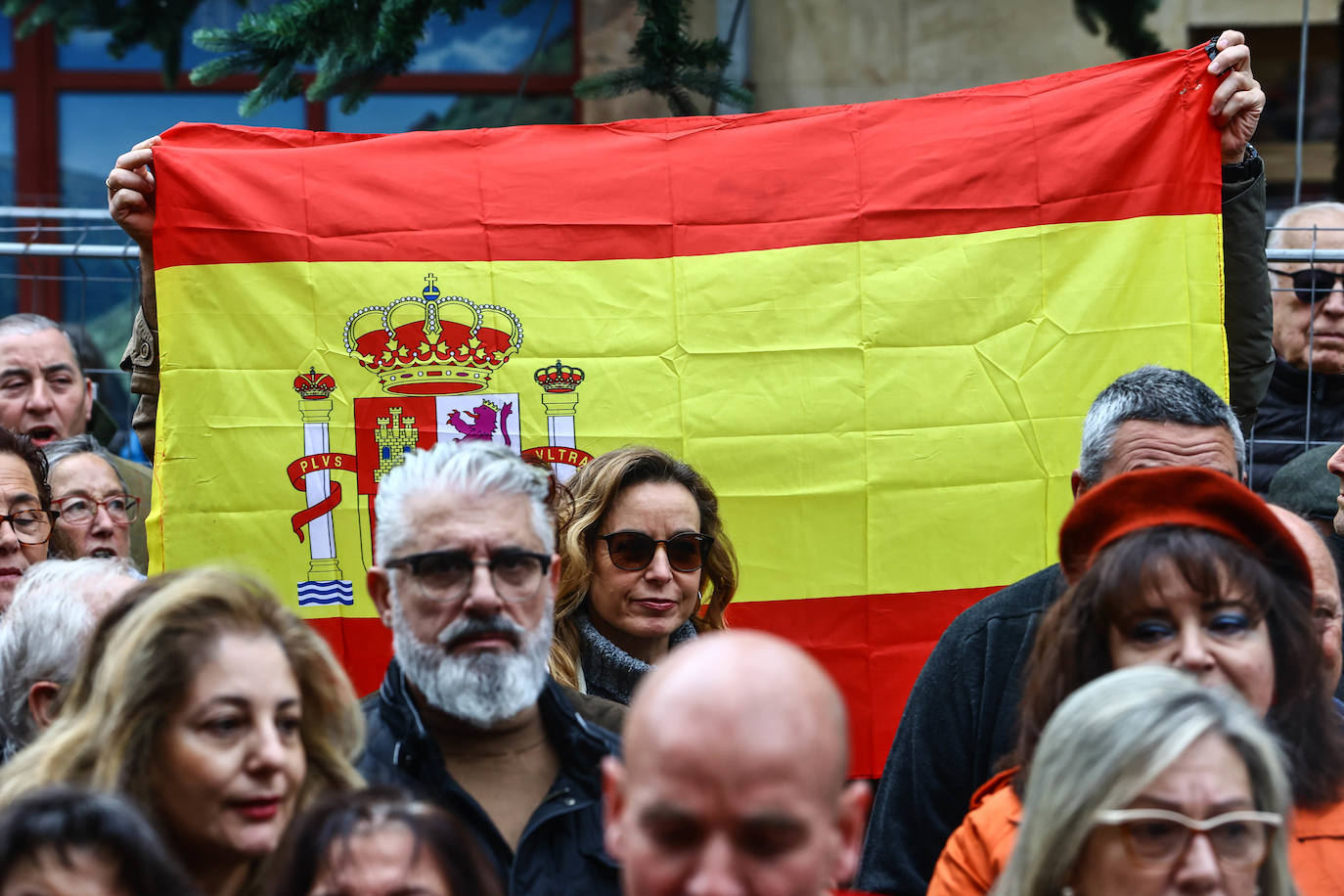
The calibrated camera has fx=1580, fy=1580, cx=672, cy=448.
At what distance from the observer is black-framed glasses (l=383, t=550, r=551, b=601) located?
2977 mm

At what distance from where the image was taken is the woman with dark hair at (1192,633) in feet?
9.02

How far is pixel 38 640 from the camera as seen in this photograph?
123 inches

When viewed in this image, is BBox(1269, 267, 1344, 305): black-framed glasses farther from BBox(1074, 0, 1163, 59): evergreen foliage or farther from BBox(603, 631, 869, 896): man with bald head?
BBox(603, 631, 869, 896): man with bald head

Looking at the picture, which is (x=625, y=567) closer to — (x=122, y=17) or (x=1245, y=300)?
(x=1245, y=300)

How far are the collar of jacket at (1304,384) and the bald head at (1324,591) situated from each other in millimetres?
1919

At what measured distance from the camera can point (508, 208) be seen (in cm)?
468

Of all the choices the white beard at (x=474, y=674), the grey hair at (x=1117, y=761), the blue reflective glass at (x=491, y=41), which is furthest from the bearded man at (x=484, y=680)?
the blue reflective glass at (x=491, y=41)

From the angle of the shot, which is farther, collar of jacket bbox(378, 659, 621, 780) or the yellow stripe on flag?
the yellow stripe on flag

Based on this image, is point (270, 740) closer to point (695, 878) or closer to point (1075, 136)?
point (695, 878)

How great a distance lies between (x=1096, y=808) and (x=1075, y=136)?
276 cm

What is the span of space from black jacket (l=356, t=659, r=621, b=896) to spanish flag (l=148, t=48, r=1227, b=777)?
1.56 m

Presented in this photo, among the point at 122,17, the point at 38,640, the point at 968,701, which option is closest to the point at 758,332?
the point at 968,701

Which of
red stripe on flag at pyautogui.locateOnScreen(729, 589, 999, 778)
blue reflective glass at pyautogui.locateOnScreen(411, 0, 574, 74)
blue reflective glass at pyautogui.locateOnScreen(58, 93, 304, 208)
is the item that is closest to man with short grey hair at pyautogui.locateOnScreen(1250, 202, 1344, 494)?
red stripe on flag at pyautogui.locateOnScreen(729, 589, 999, 778)

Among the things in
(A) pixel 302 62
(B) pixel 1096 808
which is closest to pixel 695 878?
(B) pixel 1096 808
